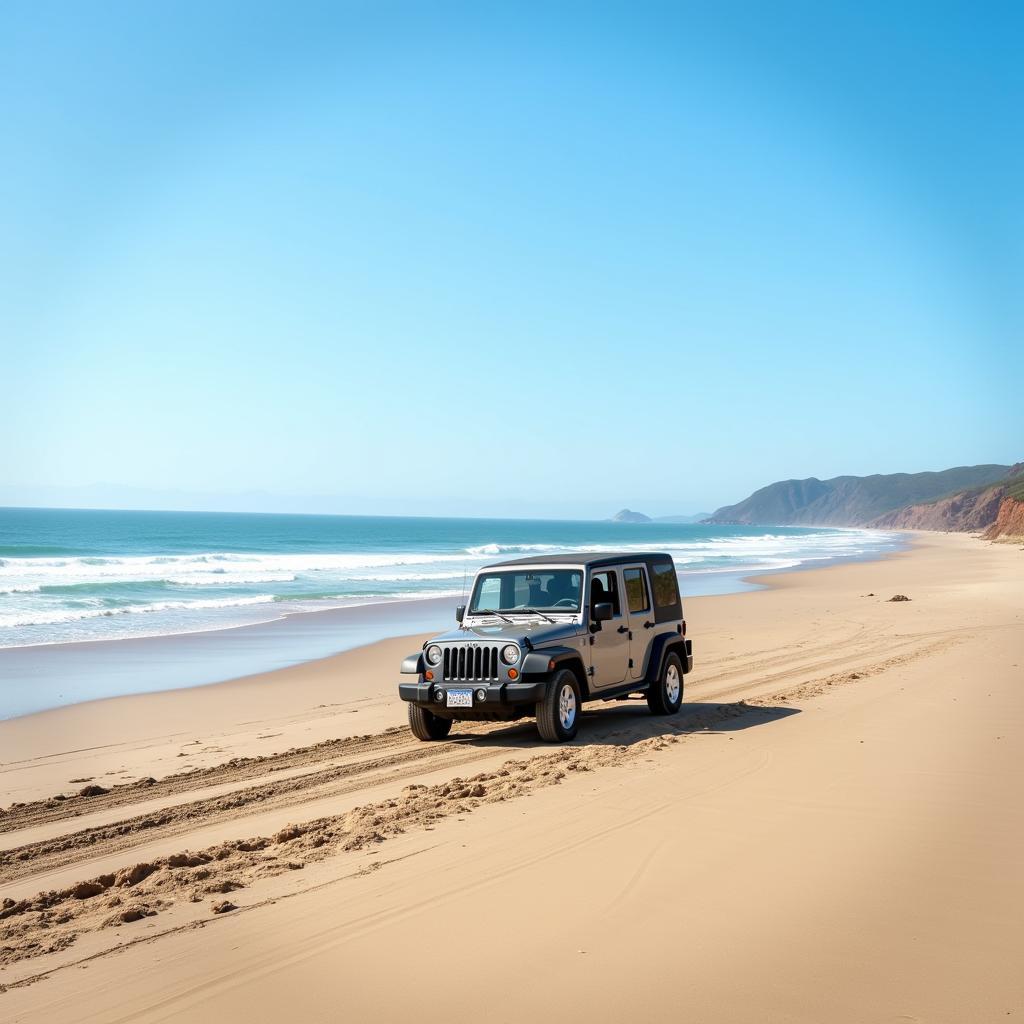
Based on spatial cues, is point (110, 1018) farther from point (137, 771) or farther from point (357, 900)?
point (137, 771)

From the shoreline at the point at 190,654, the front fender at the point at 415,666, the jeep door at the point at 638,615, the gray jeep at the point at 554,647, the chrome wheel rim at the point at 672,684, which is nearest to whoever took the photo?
the gray jeep at the point at 554,647

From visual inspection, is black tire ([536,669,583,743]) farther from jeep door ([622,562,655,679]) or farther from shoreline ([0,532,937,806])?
shoreline ([0,532,937,806])

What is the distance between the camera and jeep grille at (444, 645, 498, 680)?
10.1 metres

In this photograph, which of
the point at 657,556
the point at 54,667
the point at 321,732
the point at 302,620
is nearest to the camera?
the point at 321,732

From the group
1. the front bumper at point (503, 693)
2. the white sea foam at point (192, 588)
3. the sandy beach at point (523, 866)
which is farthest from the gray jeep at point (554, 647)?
the white sea foam at point (192, 588)

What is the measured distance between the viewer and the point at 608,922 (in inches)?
205

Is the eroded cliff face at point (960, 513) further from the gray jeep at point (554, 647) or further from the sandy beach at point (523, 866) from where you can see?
the sandy beach at point (523, 866)

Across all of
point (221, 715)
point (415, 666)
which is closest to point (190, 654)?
point (221, 715)

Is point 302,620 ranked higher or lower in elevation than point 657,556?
lower

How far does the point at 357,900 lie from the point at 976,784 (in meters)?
5.30

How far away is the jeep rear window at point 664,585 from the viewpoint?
12.3m

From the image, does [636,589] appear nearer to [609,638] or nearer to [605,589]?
[605,589]

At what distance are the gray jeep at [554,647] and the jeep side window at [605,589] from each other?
0.04ft

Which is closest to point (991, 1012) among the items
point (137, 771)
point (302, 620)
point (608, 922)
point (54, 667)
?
point (608, 922)
